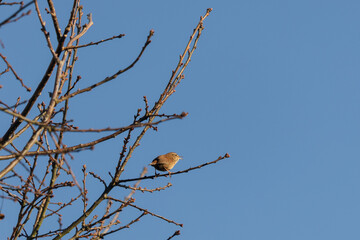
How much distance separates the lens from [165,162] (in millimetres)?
5820

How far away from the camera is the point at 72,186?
399 centimetres

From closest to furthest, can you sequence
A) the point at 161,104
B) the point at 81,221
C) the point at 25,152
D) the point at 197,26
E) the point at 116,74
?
the point at 25,152 < the point at 116,74 < the point at 81,221 < the point at 161,104 < the point at 197,26

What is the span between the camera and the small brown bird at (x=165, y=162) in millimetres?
5801

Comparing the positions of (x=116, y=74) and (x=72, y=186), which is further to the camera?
(x=72, y=186)

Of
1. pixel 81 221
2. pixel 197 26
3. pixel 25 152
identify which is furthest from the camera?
pixel 197 26

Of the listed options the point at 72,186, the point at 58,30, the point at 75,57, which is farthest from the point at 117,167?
the point at 58,30

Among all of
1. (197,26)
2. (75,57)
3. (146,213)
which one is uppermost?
(197,26)

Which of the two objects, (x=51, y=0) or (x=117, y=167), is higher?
(x=51, y=0)

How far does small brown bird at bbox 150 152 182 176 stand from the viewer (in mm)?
5801

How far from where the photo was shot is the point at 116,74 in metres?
2.75

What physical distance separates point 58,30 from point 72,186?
1.49 meters

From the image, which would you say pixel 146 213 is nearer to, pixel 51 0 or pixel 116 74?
pixel 116 74

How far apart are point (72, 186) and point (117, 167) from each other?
40 centimetres

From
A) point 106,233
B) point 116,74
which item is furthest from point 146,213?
point 116,74
